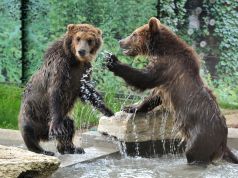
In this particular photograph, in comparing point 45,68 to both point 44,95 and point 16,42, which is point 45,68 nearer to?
point 44,95

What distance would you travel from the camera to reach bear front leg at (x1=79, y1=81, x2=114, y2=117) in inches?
274

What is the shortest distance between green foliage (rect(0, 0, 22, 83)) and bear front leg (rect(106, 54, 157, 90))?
5.86 metres

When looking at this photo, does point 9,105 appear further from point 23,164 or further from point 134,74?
point 23,164

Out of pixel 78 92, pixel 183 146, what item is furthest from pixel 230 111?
pixel 78 92

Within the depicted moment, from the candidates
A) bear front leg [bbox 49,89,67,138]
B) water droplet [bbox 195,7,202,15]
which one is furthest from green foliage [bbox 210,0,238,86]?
bear front leg [bbox 49,89,67,138]

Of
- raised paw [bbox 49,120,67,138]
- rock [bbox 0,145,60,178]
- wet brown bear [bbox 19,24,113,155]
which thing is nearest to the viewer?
rock [bbox 0,145,60,178]

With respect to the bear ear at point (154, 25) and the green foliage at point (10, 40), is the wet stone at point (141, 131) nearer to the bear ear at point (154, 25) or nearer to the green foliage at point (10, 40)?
the bear ear at point (154, 25)

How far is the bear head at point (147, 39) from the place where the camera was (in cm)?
674

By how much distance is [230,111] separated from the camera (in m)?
10.6

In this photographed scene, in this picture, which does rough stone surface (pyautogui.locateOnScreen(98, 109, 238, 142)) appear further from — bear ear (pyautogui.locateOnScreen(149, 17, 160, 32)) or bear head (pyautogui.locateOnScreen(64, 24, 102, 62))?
bear ear (pyautogui.locateOnScreen(149, 17, 160, 32))

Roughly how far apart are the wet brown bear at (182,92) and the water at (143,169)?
0.18 meters

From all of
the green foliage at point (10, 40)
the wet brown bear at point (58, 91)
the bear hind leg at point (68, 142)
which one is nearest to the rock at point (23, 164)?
the wet brown bear at point (58, 91)

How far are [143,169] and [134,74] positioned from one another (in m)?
0.97

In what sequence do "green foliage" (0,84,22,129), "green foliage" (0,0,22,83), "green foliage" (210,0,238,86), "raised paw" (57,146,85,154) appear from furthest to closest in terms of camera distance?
"green foliage" (0,0,22,83)
"green foliage" (210,0,238,86)
"green foliage" (0,84,22,129)
"raised paw" (57,146,85,154)
